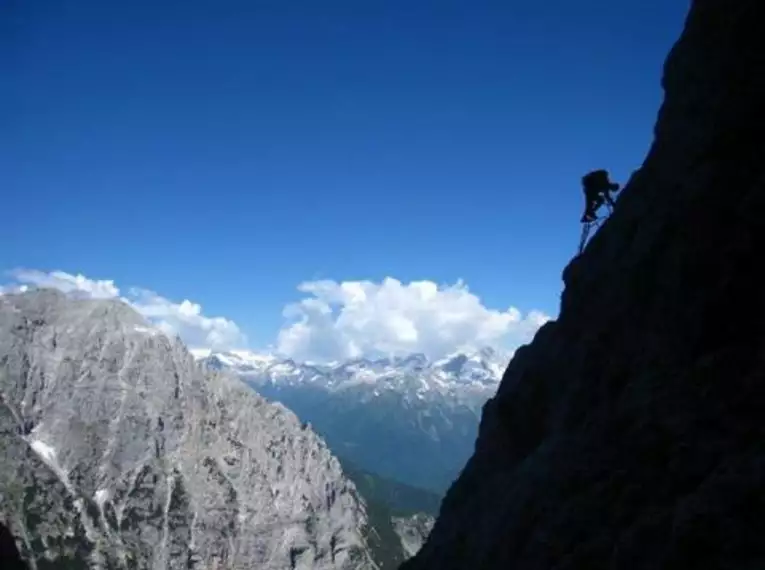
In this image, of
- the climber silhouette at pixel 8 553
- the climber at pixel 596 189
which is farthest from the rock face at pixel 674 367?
the climber silhouette at pixel 8 553

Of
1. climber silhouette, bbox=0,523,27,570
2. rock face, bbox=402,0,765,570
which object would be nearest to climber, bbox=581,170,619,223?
rock face, bbox=402,0,765,570

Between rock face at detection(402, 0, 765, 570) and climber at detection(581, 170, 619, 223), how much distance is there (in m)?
9.42

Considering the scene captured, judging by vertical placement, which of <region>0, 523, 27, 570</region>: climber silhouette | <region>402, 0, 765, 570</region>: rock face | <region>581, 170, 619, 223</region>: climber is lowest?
<region>0, 523, 27, 570</region>: climber silhouette

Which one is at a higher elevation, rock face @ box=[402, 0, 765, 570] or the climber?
the climber

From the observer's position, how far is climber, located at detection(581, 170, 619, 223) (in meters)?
47.6

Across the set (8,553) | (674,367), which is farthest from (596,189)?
(8,553)

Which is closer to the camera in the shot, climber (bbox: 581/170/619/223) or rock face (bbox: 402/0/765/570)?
rock face (bbox: 402/0/765/570)

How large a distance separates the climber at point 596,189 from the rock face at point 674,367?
9.42m

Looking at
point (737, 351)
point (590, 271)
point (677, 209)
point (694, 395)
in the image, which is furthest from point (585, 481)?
point (590, 271)

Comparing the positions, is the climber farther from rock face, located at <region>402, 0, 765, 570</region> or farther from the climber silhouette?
the climber silhouette

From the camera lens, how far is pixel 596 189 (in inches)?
1879

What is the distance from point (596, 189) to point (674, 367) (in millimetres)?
24428

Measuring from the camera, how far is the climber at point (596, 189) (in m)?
47.6

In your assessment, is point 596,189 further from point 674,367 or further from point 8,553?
→ point 8,553
